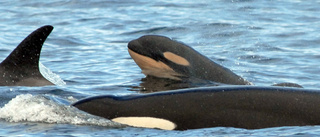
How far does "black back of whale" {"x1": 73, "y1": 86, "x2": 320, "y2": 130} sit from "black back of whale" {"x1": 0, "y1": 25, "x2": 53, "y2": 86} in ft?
12.2

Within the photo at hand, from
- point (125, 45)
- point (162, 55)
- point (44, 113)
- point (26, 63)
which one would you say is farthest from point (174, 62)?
point (125, 45)

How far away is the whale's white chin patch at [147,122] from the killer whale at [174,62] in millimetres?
3763

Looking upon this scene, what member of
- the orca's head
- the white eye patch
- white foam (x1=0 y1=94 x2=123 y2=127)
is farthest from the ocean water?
the white eye patch

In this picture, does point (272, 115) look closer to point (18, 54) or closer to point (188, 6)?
point (18, 54)

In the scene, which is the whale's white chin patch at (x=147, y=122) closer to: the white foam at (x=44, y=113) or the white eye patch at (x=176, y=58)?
the white foam at (x=44, y=113)

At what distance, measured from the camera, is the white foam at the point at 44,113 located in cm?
687

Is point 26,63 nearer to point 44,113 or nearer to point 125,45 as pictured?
point 44,113

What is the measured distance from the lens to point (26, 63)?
34.6ft

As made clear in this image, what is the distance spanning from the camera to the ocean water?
712 cm

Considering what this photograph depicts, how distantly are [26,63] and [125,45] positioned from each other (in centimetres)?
621

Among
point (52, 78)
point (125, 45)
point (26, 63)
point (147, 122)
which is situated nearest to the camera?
point (147, 122)

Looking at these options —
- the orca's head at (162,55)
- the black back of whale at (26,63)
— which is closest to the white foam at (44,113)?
the black back of whale at (26,63)

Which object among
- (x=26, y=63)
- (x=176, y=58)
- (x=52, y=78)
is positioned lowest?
(x=52, y=78)

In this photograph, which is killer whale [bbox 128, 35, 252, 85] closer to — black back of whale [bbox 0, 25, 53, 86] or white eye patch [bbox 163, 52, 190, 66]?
white eye patch [bbox 163, 52, 190, 66]
